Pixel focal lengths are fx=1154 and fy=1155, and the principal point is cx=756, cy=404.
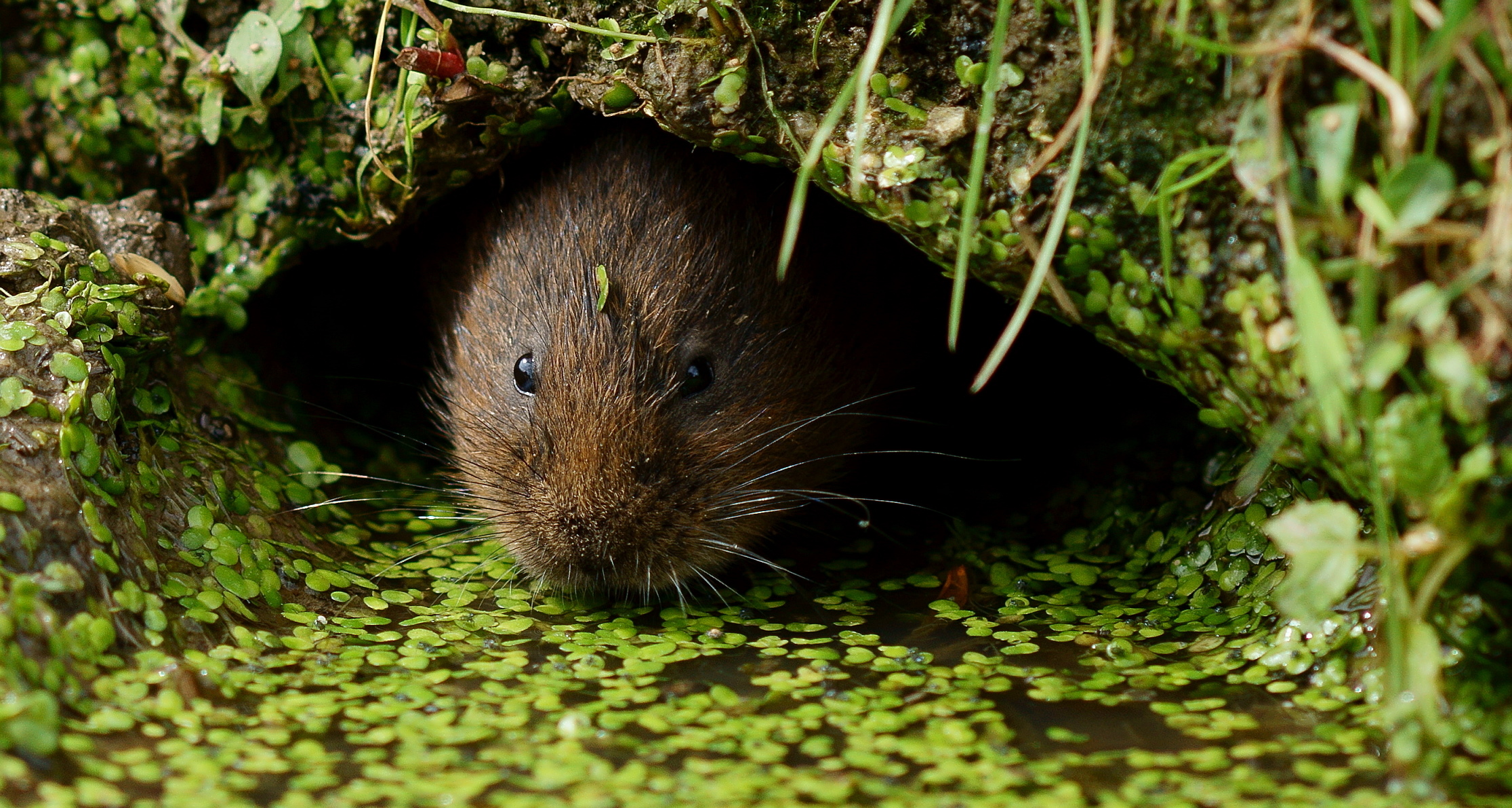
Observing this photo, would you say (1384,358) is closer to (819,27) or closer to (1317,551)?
(1317,551)

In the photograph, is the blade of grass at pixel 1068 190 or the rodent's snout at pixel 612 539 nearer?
the blade of grass at pixel 1068 190

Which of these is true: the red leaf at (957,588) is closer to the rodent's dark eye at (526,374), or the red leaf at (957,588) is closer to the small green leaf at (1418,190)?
the rodent's dark eye at (526,374)

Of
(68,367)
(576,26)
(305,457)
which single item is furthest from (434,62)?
(305,457)

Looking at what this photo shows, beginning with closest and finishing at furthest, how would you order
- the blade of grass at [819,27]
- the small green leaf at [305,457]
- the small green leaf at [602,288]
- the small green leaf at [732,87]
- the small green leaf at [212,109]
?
the blade of grass at [819,27] < the small green leaf at [732,87] < the small green leaf at [602,288] < the small green leaf at [212,109] < the small green leaf at [305,457]

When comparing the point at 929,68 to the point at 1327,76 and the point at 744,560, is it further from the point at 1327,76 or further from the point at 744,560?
the point at 744,560

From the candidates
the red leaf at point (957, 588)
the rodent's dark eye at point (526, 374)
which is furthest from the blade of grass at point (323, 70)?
the red leaf at point (957, 588)

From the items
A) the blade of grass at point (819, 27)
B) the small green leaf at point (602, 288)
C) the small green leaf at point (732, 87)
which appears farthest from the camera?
the small green leaf at point (602, 288)

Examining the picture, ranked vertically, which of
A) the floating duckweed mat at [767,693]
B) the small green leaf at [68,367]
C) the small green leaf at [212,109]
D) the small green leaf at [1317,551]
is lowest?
the floating duckweed mat at [767,693]

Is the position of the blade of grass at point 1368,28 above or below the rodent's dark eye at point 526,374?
above
